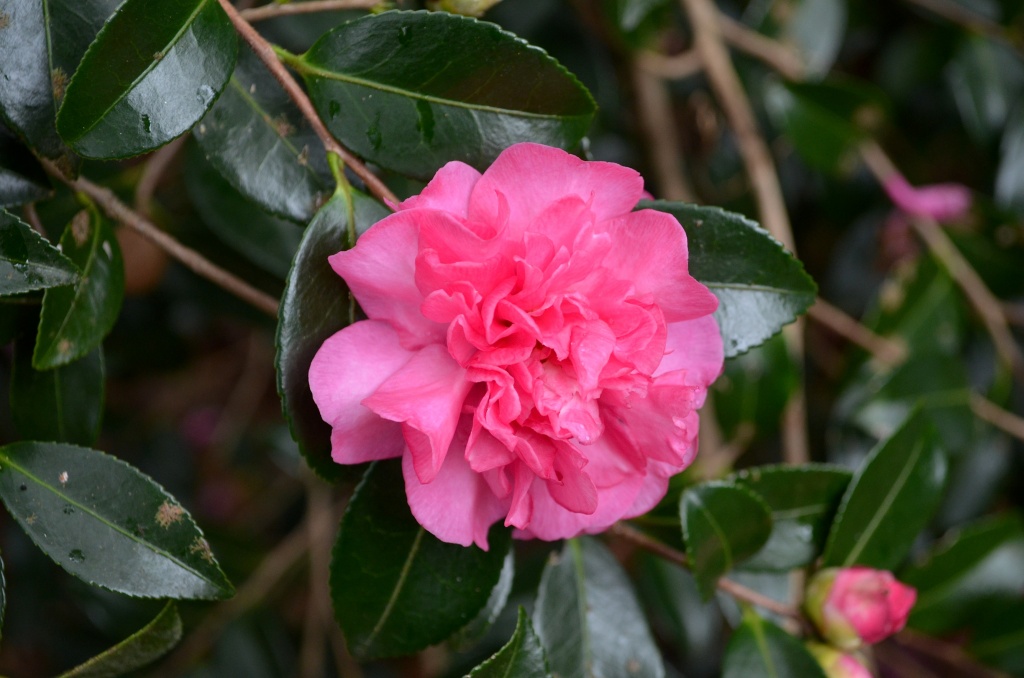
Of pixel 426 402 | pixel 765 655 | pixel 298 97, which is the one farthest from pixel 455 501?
pixel 765 655

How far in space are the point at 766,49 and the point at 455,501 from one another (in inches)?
40.8

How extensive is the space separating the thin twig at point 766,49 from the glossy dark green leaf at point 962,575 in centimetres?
70

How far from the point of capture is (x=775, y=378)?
3.57 ft

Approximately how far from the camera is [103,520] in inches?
22.5

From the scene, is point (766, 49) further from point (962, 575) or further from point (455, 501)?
point (455, 501)

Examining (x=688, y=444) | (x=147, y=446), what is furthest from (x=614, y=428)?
(x=147, y=446)

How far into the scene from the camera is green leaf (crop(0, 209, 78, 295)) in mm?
512

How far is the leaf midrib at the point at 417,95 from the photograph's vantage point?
0.59 metres

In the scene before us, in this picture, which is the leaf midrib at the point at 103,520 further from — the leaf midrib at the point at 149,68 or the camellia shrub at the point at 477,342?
the leaf midrib at the point at 149,68

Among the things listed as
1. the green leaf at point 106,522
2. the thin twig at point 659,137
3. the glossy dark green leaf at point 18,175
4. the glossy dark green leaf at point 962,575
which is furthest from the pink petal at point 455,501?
the thin twig at point 659,137

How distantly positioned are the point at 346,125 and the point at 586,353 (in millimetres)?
249

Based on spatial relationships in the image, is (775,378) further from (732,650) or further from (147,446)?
(147,446)

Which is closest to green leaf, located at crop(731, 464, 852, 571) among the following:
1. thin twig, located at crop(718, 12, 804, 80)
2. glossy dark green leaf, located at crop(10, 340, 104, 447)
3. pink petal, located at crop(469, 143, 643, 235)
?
pink petal, located at crop(469, 143, 643, 235)

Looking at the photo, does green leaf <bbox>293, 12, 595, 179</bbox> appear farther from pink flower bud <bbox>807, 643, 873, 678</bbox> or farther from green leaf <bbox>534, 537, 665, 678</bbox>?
pink flower bud <bbox>807, 643, 873, 678</bbox>
